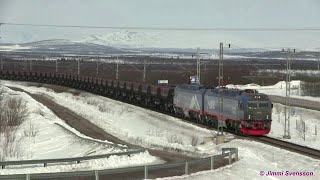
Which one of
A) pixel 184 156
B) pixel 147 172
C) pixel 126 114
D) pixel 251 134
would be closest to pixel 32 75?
pixel 126 114

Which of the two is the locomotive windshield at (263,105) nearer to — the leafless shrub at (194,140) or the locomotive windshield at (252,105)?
the locomotive windshield at (252,105)

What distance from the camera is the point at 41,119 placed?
51.3m

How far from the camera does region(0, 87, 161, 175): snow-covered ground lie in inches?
912

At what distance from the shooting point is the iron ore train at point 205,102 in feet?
131

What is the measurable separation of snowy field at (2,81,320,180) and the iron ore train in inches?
72.5

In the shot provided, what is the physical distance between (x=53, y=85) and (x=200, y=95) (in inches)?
2731

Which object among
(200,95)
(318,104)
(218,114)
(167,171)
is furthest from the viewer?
(318,104)

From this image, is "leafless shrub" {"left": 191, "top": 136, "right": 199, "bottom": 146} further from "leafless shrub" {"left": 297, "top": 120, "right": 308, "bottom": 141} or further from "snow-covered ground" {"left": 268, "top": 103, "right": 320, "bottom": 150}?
"leafless shrub" {"left": 297, "top": 120, "right": 308, "bottom": 141}

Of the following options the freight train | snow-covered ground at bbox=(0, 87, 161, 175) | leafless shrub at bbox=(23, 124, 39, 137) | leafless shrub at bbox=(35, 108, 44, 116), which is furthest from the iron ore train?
leafless shrub at bbox=(23, 124, 39, 137)

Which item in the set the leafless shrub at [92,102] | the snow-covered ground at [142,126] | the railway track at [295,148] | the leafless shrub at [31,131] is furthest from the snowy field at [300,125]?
the leafless shrub at [92,102]

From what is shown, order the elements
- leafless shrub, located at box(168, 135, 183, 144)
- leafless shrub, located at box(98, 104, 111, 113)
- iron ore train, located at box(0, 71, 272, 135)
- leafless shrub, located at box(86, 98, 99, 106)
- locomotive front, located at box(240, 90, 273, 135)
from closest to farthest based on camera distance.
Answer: locomotive front, located at box(240, 90, 273, 135), iron ore train, located at box(0, 71, 272, 135), leafless shrub, located at box(168, 135, 183, 144), leafless shrub, located at box(98, 104, 111, 113), leafless shrub, located at box(86, 98, 99, 106)

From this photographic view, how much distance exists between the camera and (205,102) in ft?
158

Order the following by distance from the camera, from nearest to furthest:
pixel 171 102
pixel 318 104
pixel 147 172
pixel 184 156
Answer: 1. pixel 147 172
2. pixel 184 156
3. pixel 171 102
4. pixel 318 104

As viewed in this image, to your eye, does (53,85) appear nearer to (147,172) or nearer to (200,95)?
(200,95)
